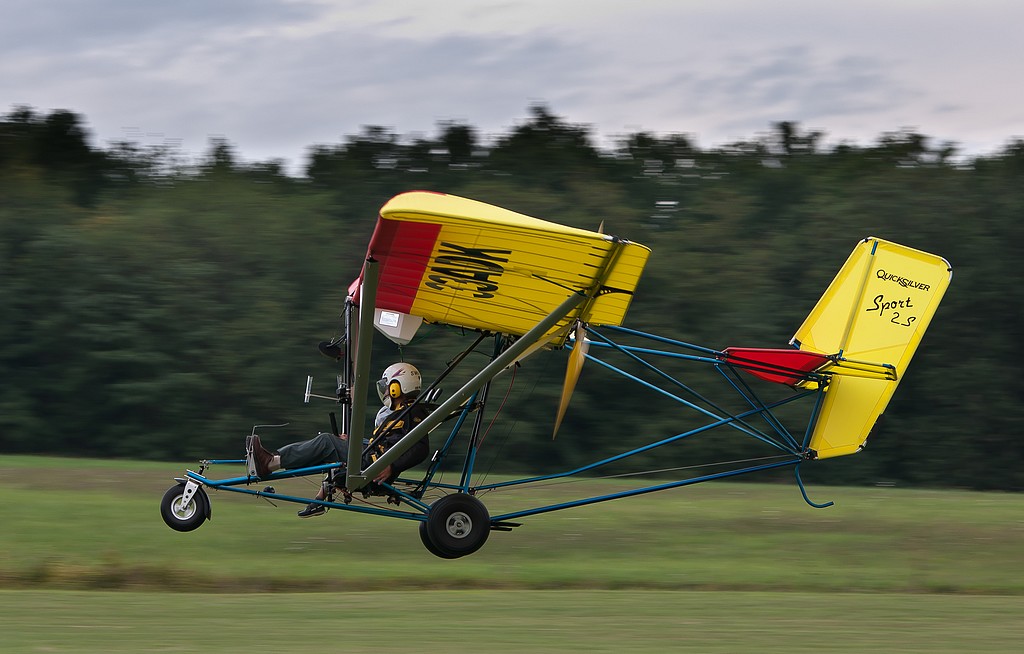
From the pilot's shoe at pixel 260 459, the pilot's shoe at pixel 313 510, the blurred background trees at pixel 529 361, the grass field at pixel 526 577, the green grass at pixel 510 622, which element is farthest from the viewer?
the blurred background trees at pixel 529 361

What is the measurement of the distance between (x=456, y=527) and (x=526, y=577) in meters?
0.98

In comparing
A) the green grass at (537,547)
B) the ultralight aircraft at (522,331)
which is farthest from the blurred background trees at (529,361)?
the ultralight aircraft at (522,331)

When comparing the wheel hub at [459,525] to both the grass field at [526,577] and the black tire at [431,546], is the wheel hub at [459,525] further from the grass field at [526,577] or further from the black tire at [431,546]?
the grass field at [526,577]

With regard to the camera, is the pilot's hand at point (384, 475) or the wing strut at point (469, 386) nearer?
→ the wing strut at point (469, 386)

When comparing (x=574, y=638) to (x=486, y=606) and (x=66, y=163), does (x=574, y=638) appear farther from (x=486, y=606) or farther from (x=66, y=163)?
(x=66, y=163)

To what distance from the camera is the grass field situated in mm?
7691

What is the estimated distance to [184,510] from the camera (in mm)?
10492

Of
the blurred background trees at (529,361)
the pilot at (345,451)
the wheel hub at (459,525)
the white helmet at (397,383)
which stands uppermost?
the white helmet at (397,383)

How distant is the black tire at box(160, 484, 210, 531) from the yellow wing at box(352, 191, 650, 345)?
2.57m

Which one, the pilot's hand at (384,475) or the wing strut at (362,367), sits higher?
the wing strut at (362,367)

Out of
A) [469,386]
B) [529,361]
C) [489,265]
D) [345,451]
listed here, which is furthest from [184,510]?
[529,361]

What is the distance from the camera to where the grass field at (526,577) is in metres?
7.69

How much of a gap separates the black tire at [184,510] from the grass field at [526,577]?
417 mm

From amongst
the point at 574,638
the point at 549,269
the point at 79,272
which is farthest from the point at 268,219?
the point at 574,638
